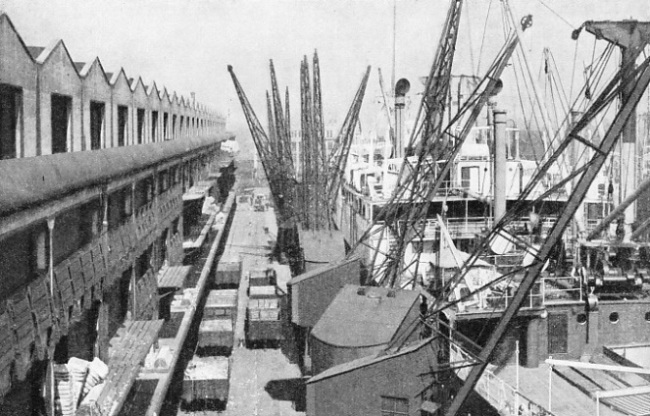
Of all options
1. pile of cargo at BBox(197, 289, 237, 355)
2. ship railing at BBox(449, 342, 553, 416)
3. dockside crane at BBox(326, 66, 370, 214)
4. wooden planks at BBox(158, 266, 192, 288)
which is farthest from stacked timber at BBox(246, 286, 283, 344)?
dockside crane at BBox(326, 66, 370, 214)

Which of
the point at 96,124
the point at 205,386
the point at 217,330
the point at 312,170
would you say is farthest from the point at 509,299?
the point at 312,170

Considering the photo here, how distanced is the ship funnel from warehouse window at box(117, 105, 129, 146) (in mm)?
20484

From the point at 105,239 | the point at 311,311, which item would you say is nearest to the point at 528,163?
the point at 311,311

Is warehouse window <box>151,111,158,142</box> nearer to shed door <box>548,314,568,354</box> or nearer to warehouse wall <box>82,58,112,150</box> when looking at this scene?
warehouse wall <box>82,58,112,150</box>

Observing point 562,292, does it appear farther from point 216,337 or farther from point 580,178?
point 216,337

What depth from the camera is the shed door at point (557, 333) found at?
23.1 m

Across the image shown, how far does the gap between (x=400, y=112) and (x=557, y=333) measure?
68.2 ft

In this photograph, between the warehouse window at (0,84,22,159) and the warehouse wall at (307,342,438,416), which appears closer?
the warehouse window at (0,84,22,159)

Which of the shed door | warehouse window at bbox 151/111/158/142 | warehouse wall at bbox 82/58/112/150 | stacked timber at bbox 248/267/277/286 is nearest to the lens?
warehouse wall at bbox 82/58/112/150

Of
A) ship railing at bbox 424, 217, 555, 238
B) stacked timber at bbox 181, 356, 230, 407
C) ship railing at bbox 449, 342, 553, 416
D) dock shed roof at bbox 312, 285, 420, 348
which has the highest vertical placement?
ship railing at bbox 424, 217, 555, 238

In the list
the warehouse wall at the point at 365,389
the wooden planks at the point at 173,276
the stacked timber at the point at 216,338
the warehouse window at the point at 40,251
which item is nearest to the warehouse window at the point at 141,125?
the wooden planks at the point at 173,276

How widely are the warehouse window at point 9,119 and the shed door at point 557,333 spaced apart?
18.8 metres

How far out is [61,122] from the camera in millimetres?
15016

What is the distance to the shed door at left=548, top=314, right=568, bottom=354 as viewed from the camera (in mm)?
23078
